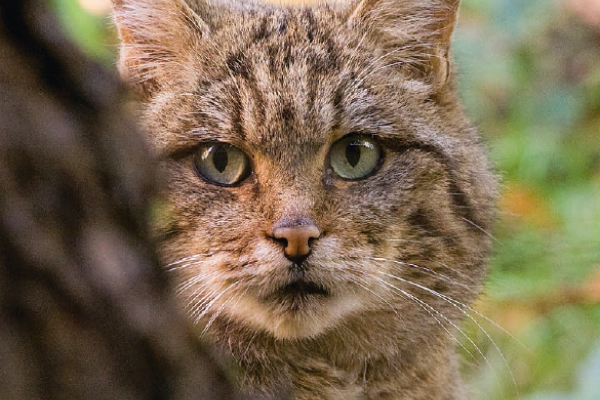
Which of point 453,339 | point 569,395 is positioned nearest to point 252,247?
point 453,339

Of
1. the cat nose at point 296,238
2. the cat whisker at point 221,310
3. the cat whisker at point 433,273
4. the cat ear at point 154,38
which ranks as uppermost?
the cat ear at point 154,38

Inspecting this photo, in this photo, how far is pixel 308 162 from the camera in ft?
5.69

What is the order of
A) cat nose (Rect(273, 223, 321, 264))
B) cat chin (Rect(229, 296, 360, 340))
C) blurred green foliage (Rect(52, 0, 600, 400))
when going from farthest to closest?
blurred green foliage (Rect(52, 0, 600, 400))
cat chin (Rect(229, 296, 360, 340))
cat nose (Rect(273, 223, 321, 264))

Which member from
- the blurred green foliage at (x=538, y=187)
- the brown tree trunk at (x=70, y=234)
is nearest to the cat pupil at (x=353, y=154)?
the blurred green foliage at (x=538, y=187)

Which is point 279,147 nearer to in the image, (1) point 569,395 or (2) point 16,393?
(2) point 16,393

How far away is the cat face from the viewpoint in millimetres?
1641

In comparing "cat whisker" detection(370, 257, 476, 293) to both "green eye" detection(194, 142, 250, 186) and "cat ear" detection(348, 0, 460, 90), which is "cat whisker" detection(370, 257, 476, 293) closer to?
"green eye" detection(194, 142, 250, 186)

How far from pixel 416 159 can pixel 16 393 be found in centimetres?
119

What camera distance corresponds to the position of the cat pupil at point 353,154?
1830 millimetres

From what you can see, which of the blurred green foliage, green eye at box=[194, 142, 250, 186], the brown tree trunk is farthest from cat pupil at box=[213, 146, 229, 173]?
the brown tree trunk

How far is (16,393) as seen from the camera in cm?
90

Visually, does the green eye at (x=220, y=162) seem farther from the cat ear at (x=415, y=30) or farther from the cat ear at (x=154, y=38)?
the cat ear at (x=415, y=30)

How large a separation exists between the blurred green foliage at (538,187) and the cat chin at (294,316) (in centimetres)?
70

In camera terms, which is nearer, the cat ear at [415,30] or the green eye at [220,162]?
the green eye at [220,162]
